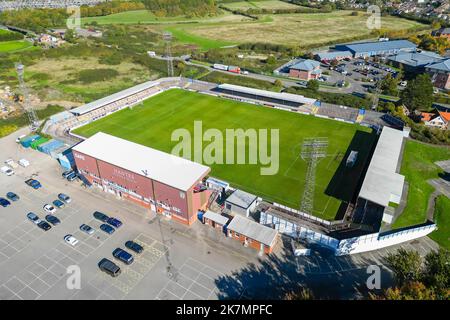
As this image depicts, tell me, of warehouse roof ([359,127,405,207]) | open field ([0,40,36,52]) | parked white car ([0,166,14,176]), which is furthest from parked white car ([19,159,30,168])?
open field ([0,40,36,52])

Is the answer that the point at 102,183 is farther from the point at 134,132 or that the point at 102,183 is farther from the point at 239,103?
the point at 239,103

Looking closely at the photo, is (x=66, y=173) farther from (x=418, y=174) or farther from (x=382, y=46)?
(x=382, y=46)

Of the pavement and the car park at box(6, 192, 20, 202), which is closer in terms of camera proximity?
the pavement

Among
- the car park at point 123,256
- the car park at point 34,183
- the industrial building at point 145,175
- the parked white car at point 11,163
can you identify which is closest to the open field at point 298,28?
the industrial building at point 145,175

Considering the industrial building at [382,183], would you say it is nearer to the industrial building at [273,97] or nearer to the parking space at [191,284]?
the parking space at [191,284]

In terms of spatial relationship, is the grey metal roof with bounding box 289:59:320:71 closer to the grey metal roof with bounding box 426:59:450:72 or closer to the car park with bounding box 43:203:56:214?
the grey metal roof with bounding box 426:59:450:72

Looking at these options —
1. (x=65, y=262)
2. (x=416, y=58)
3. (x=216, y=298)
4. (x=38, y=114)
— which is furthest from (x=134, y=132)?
(x=416, y=58)

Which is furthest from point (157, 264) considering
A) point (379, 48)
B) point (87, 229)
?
point (379, 48)
